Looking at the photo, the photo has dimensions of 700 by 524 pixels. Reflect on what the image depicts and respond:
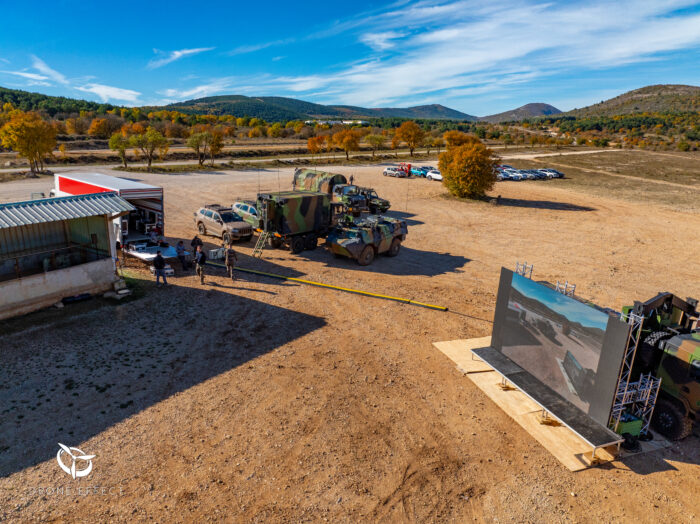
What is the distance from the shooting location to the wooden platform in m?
8.05

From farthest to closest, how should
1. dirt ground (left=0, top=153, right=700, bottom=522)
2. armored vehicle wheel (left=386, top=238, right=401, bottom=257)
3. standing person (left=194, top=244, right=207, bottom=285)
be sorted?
armored vehicle wheel (left=386, top=238, right=401, bottom=257), standing person (left=194, top=244, right=207, bottom=285), dirt ground (left=0, top=153, right=700, bottom=522)

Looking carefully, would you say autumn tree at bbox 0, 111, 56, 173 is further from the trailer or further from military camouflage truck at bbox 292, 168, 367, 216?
military camouflage truck at bbox 292, 168, 367, 216

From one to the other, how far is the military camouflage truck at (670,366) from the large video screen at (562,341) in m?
0.95

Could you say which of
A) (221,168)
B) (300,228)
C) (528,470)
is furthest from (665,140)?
(528,470)

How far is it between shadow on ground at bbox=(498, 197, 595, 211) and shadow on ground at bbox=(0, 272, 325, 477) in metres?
27.9

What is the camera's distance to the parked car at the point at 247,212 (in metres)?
22.0

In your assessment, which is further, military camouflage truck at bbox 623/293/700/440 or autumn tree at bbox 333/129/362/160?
autumn tree at bbox 333/129/362/160

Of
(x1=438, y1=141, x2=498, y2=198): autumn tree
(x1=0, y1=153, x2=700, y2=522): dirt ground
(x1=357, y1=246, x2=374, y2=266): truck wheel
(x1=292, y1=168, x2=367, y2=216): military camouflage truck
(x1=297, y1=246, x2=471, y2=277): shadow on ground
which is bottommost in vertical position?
(x1=0, y1=153, x2=700, y2=522): dirt ground

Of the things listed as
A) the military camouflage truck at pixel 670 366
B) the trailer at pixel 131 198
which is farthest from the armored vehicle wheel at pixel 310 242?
the military camouflage truck at pixel 670 366

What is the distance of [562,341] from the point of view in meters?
8.74

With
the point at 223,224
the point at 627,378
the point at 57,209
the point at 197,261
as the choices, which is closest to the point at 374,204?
the point at 223,224

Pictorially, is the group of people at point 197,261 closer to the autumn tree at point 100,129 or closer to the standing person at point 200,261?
the standing person at point 200,261

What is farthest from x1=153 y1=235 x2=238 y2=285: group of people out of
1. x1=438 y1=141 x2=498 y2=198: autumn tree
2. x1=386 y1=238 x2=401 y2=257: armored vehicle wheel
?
x1=438 y1=141 x2=498 y2=198: autumn tree

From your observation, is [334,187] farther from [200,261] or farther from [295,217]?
[200,261]
